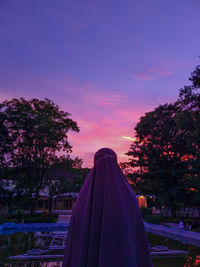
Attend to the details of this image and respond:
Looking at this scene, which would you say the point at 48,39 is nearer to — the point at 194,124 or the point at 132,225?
the point at 194,124

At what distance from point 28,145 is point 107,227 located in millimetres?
21678

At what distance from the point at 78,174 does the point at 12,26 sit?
23.8 m

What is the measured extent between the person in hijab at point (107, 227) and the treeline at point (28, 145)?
2091 cm

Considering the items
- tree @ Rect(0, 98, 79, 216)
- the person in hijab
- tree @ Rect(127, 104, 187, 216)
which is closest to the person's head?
the person in hijab

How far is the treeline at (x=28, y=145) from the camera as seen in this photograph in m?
22.8

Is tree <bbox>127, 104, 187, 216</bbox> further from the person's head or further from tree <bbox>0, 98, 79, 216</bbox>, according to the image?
the person's head

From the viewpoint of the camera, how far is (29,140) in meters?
23.0

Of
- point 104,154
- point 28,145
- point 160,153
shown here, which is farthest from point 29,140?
point 104,154

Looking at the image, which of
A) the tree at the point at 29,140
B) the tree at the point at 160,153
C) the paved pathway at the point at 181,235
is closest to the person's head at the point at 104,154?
the paved pathway at the point at 181,235

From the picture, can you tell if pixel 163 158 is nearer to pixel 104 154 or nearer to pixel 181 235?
pixel 181 235

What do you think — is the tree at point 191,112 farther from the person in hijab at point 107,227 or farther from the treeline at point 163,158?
the person in hijab at point 107,227

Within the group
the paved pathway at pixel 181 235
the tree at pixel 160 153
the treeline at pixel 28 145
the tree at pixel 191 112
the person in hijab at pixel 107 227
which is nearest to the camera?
the person in hijab at pixel 107 227

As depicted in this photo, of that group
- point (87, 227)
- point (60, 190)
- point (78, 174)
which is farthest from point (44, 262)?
point (78, 174)

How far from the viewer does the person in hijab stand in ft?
7.70
